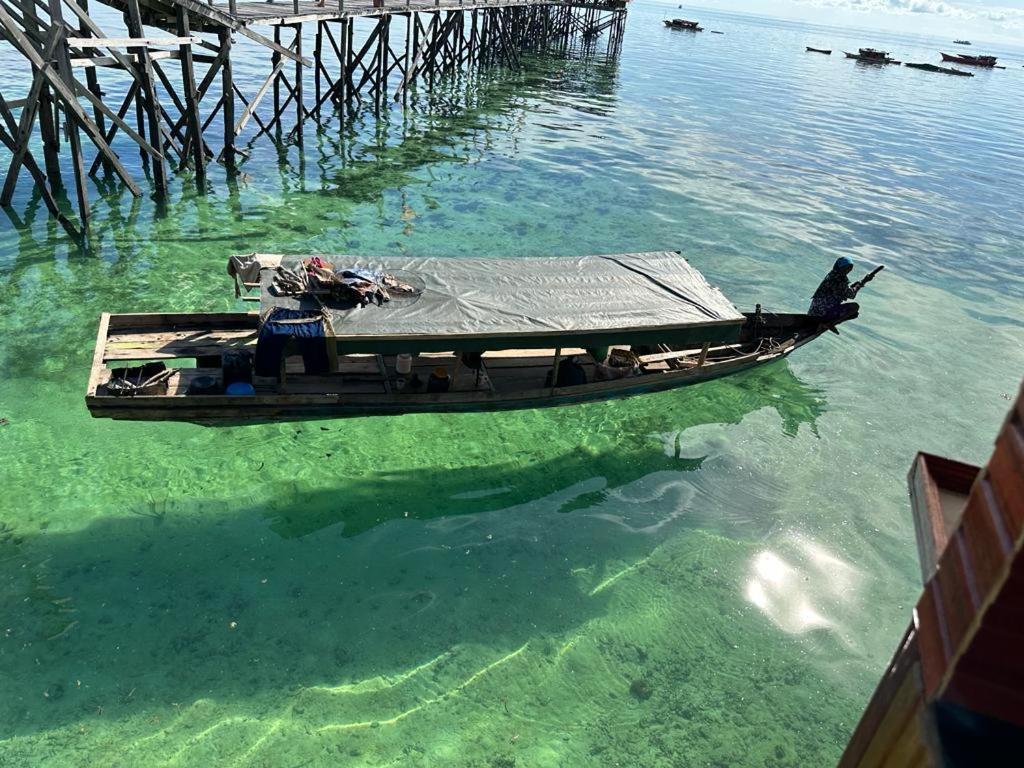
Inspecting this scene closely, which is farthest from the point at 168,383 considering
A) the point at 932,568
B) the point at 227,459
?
the point at 932,568

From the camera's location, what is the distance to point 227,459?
1069 cm

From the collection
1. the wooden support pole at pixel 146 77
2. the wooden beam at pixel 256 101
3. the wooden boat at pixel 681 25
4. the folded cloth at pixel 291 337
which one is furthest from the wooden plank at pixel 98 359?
the wooden boat at pixel 681 25

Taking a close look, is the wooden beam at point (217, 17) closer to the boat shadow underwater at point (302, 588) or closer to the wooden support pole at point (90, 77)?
the wooden support pole at point (90, 77)

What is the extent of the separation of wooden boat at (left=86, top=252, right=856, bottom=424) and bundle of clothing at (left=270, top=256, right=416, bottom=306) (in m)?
0.17

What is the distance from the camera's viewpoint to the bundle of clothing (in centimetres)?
987

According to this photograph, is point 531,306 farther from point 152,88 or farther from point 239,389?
point 152,88

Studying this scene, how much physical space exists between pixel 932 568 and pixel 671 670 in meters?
6.08

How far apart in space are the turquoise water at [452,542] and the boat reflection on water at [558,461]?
0.19 feet

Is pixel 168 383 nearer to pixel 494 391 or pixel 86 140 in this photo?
pixel 494 391

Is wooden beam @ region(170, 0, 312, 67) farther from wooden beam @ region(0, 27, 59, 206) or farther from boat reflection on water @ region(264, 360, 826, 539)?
boat reflection on water @ region(264, 360, 826, 539)

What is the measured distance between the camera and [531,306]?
412 inches

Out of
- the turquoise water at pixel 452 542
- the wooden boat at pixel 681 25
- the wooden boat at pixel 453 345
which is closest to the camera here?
the turquoise water at pixel 452 542

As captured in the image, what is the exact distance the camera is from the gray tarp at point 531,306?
954 centimetres

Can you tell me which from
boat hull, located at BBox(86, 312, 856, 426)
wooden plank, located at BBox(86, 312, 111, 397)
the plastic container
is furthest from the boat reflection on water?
wooden plank, located at BBox(86, 312, 111, 397)
